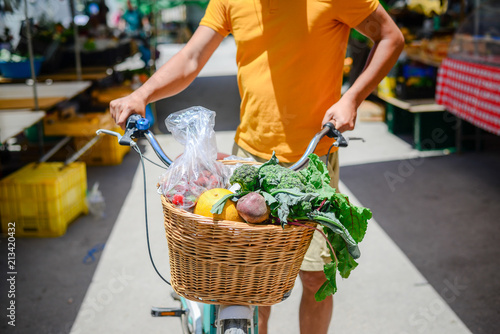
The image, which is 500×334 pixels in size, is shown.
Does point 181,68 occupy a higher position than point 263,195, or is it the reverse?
point 181,68

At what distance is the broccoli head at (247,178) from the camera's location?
1518 millimetres

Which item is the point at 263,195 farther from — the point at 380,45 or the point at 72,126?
the point at 72,126

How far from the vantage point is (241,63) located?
228 centimetres

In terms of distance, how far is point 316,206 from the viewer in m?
1.46

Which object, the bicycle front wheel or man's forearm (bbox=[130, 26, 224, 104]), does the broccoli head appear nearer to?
the bicycle front wheel

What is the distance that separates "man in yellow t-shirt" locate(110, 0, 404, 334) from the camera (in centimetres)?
210

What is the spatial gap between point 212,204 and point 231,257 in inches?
6.3

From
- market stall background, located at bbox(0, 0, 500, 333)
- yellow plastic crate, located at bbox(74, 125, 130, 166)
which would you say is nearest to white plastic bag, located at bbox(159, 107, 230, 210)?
market stall background, located at bbox(0, 0, 500, 333)

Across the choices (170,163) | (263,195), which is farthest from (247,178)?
(170,163)

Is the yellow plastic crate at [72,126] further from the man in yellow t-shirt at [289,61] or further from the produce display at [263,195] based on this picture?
the produce display at [263,195]

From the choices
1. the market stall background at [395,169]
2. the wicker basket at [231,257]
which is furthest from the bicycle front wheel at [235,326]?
the market stall background at [395,169]

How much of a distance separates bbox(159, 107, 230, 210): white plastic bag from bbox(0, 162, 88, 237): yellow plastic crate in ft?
9.71

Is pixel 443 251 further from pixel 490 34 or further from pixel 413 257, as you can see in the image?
pixel 490 34

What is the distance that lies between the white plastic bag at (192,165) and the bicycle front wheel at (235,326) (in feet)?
1.40
